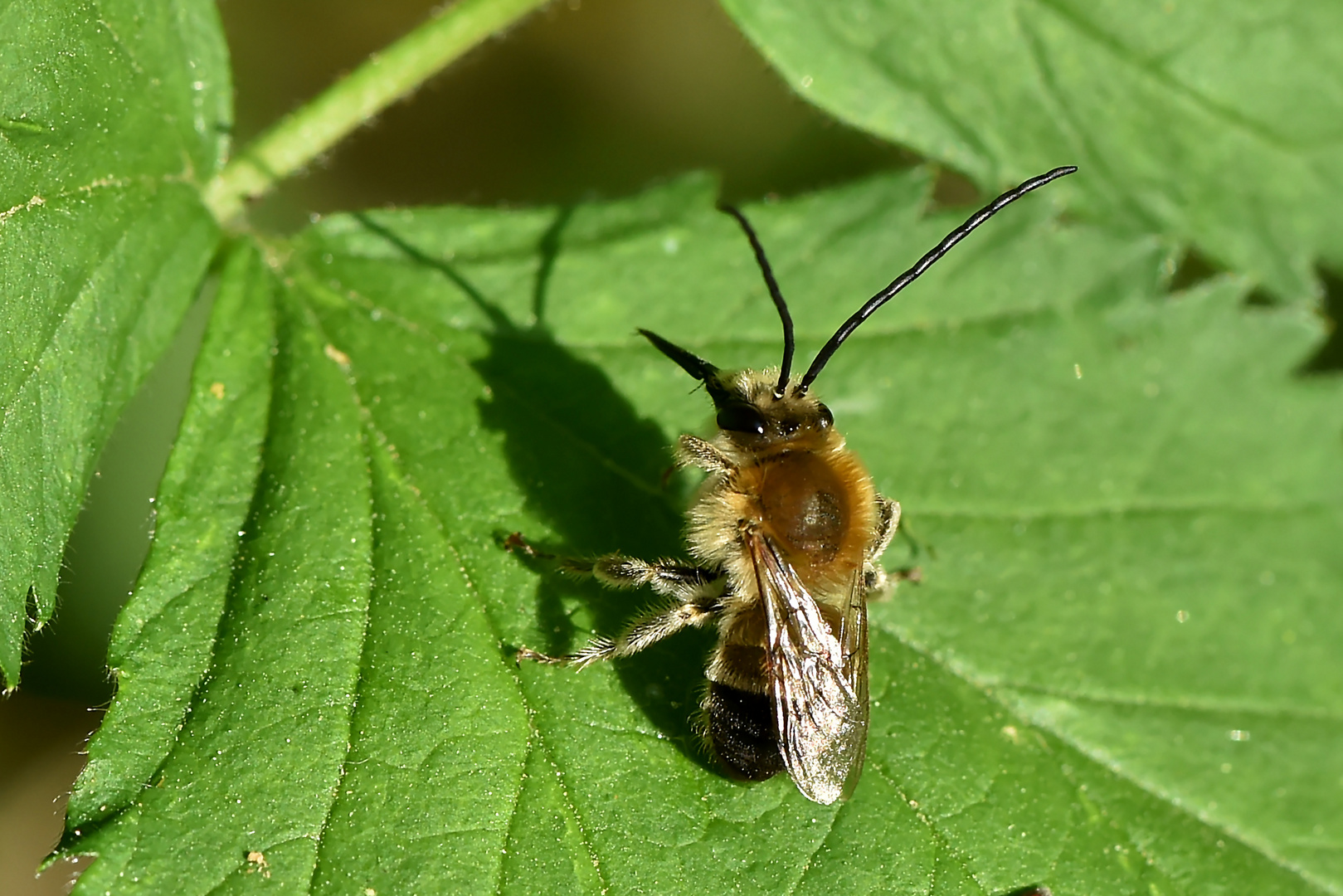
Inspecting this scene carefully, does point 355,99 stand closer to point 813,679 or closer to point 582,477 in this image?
point 582,477

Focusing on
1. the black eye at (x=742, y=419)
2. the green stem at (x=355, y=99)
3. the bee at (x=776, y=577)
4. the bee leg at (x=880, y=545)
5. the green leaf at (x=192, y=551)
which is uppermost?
the green stem at (x=355, y=99)

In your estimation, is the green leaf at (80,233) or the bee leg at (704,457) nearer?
the green leaf at (80,233)

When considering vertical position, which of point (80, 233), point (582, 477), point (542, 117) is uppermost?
point (80, 233)

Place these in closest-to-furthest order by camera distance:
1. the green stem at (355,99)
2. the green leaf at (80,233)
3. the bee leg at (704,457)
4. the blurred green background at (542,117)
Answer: the green leaf at (80,233), the bee leg at (704,457), the green stem at (355,99), the blurred green background at (542,117)

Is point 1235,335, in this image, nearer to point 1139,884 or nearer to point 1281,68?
point 1281,68

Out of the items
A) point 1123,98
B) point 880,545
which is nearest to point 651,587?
point 880,545

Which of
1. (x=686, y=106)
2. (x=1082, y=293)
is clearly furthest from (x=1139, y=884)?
(x=686, y=106)

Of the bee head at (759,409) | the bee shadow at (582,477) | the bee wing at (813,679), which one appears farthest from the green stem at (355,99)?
the bee wing at (813,679)

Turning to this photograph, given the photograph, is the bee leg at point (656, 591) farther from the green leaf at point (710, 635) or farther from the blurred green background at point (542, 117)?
the blurred green background at point (542, 117)
